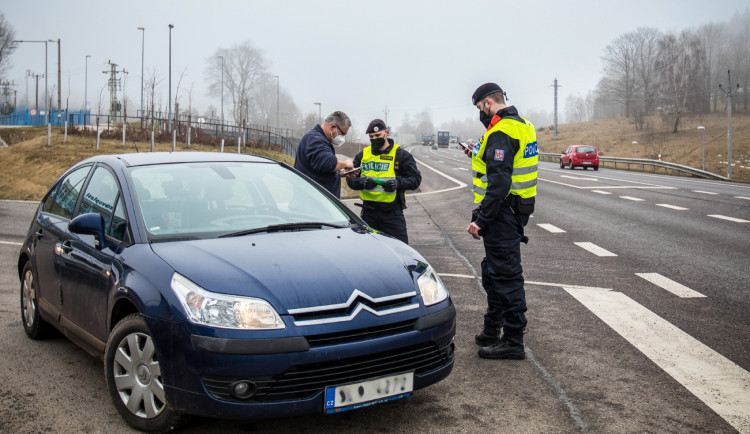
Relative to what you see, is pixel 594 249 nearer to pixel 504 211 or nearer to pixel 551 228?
pixel 551 228

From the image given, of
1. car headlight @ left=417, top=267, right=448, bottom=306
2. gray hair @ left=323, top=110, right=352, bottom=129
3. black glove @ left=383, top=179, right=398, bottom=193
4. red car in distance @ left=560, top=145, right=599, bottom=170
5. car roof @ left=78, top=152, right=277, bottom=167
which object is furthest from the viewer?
red car in distance @ left=560, top=145, right=599, bottom=170

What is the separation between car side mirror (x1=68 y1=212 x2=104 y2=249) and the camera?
4207 millimetres

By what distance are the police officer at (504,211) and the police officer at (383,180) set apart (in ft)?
6.80

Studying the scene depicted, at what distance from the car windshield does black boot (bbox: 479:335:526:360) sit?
1385mm

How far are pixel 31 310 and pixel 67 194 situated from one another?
3.21ft

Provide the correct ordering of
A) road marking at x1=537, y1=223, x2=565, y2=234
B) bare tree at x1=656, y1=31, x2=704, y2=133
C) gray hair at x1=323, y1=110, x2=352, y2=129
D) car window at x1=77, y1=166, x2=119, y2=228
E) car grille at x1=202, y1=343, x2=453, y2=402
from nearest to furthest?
1. car grille at x1=202, y1=343, x2=453, y2=402
2. car window at x1=77, y1=166, x2=119, y2=228
3. gray hair at x1=323, y1=110, x2=352, y2=129
4. road marking at x1=537, y1=223, x2=565, y2=234
5. bare tree at x1=656, y1=31, x2=704, y2=133

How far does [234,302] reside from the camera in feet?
11.2

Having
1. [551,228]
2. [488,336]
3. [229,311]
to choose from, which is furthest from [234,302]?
[551,228]

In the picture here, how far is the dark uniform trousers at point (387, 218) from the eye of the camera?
24.4 feet

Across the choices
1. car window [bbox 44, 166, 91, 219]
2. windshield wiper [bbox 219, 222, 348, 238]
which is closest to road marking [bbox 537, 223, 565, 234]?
windshield wiper [bbox 219, 222, 348, 238]

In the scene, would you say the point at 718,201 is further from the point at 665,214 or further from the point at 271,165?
the point at 271,165

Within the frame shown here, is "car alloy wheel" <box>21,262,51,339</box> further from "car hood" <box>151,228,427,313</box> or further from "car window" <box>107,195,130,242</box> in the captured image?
"car hood" <box>151,228,427,313</box>

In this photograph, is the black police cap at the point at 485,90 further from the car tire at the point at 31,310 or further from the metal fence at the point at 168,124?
the metal fence at the point at 168,124

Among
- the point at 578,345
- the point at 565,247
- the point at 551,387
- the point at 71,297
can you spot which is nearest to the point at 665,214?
the point at 565,247
